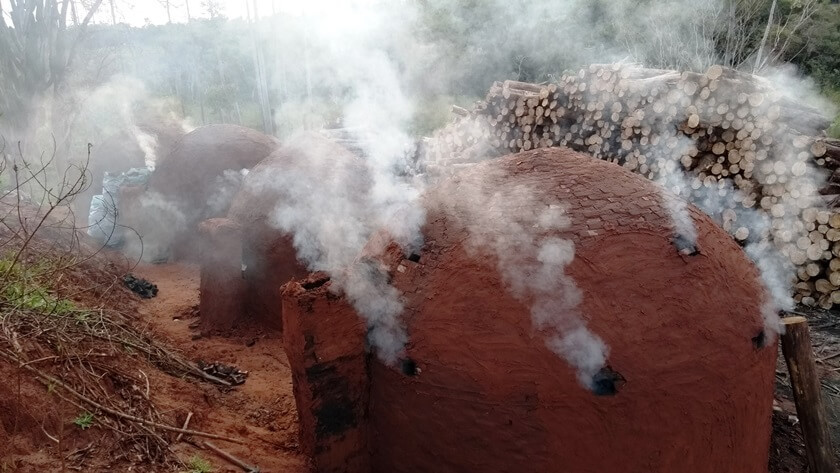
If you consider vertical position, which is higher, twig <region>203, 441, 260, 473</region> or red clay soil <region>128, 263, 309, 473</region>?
twig <region>203, 441, 260, 473</region>

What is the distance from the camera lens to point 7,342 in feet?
11.4

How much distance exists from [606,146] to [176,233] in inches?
310

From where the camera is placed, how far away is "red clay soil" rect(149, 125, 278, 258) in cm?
921

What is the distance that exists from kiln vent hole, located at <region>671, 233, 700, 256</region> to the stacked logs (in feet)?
12.6

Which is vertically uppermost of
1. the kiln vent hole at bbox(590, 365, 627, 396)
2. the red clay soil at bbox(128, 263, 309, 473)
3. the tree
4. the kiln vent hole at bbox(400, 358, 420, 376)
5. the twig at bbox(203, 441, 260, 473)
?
the tree

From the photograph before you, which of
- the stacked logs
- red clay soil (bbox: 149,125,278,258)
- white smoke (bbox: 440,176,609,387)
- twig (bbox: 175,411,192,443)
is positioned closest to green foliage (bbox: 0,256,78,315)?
twig (bbox: 175,411,192,443)

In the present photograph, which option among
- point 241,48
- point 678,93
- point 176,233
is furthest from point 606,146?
point 241,48

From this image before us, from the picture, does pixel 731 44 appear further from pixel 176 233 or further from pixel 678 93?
pixel 176 233

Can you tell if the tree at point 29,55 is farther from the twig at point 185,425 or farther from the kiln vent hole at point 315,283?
the kiln vent hole at point 315,283

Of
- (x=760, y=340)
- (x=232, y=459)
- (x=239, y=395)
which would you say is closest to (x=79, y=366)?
(x=232, y=459)

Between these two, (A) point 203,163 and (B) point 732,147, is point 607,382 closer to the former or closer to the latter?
(B) point 732,147

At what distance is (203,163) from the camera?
367 inches

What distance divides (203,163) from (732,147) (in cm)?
828

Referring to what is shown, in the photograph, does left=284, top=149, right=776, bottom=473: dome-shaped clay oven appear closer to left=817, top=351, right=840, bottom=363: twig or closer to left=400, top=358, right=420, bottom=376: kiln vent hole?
left=400, top=358, right=420, bottom=376: kiln vent hole
